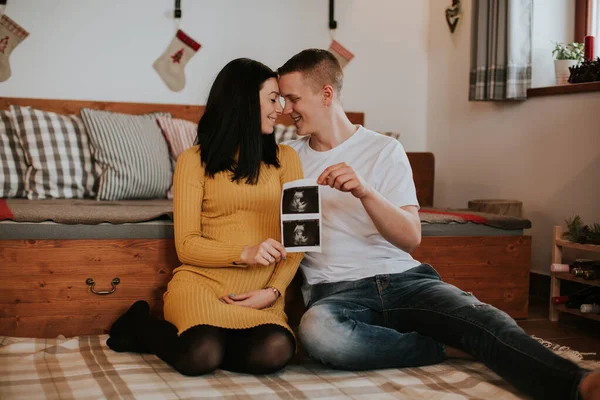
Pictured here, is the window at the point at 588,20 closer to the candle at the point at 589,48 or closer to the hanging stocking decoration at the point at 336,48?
the candle at the point at 589,48

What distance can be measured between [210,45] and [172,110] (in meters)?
0.39

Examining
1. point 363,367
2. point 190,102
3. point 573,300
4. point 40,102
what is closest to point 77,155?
point 40,102

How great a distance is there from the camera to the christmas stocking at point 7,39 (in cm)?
315

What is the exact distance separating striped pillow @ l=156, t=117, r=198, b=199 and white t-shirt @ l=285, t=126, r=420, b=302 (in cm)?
117

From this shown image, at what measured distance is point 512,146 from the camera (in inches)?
133

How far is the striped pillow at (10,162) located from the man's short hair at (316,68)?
1332 millimetres

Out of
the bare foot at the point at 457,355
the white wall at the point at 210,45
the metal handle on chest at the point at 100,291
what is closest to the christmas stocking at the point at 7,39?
the white wall at the point at 210,45

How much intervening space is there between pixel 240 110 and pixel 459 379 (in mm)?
945

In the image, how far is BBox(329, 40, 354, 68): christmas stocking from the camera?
12.4 ft

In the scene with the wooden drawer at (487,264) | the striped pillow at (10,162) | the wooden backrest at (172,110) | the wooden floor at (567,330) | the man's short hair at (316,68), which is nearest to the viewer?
the man's short hair at (316,68)

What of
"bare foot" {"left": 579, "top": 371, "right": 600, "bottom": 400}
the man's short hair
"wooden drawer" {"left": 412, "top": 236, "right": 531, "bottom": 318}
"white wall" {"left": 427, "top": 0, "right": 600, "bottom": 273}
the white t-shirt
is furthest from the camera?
"white wall" {"left": 427, "top": 0, "right": 600, "bottom": 273}

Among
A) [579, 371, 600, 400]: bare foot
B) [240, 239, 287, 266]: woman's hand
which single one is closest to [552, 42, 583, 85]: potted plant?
[240, 239, 287, 266]: woman's hand

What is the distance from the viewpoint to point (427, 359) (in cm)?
197

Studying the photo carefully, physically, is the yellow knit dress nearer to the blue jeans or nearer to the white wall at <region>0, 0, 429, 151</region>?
the blue jeans
